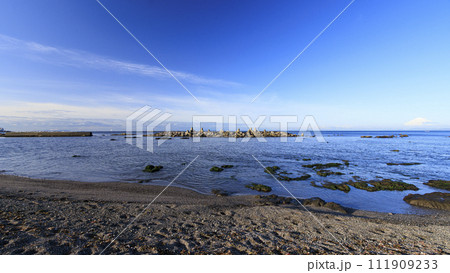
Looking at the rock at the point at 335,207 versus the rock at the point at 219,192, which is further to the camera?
the rock at the point at 219,192

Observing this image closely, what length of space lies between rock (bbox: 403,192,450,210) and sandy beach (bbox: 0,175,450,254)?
40.5 inches

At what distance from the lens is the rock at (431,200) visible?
9295mm

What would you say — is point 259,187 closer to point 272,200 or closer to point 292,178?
point 272,200

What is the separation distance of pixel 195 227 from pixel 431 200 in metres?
12.6

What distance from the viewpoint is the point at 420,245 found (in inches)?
201

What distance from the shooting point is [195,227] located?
5.82 m

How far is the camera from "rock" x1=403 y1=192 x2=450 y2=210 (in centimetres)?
930

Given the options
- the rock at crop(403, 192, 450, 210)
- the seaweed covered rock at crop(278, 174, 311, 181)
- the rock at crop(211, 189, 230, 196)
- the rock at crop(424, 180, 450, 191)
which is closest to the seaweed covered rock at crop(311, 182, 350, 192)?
the seaweed covered rock at crop(278, 174, 311, 181)

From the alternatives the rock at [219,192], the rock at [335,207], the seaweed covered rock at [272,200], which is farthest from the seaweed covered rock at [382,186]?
the rock at [219,192]

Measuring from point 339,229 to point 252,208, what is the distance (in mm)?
3364

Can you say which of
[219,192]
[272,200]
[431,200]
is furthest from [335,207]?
[219,192]

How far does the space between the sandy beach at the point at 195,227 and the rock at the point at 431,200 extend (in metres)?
1.03

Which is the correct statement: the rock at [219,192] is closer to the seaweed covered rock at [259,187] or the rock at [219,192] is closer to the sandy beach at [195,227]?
the sandy beach at [195,227]
